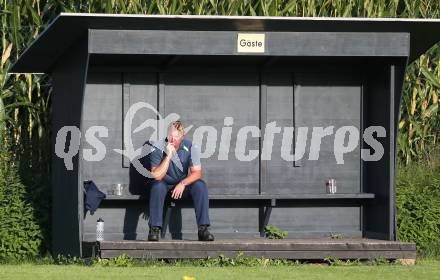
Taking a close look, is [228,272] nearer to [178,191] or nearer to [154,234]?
[154,234]

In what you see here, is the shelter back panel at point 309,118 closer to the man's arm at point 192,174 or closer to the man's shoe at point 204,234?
the man's arm at point 192,174

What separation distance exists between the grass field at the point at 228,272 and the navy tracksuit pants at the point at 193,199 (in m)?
0.88

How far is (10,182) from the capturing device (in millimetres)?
16703

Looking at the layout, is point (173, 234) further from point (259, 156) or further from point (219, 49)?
point (219, 49)

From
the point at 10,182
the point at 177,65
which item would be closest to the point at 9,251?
the point at 10,182

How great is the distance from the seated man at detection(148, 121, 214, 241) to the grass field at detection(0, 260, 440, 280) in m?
0.87

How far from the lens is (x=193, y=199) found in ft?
49.7

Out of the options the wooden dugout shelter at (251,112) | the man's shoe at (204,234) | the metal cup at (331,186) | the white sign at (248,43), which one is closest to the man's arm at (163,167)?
the wooden dugout shelter at (251,112)

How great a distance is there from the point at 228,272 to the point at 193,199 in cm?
177

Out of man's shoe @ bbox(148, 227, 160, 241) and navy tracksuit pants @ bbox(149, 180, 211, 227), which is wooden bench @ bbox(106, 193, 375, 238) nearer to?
navy tracksuit pants @ bbox(149, 180, 211, 227)

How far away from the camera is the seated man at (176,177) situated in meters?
15.0

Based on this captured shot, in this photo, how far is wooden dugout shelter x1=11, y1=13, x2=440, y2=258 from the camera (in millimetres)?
14641

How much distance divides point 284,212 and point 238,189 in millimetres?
637

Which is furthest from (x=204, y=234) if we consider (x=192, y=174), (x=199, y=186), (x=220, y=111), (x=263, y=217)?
(x=220, y=111)
